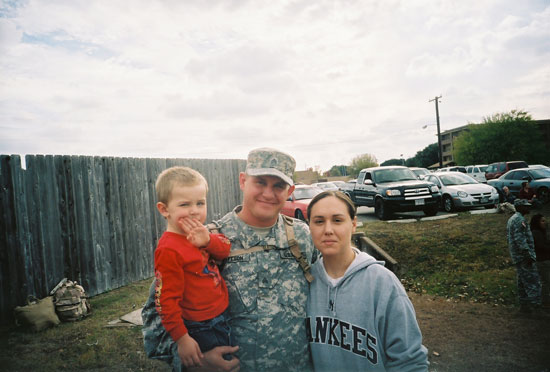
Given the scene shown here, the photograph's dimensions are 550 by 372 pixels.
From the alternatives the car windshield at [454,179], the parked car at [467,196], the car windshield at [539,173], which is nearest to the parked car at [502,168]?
the car windshield at [539,173]

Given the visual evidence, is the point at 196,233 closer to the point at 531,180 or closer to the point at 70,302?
the point at 70,302

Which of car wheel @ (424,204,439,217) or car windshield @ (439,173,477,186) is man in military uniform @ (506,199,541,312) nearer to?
car wheel @ (424,204,439,217)

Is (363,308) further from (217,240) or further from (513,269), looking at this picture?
(513,269)

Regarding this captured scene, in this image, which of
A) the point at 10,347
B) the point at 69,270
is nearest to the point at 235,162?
the point at 69,270

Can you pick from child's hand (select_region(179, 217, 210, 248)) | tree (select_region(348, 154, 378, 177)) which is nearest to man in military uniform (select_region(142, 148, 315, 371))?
child's hand (select_region(179, 217, 210, 248))

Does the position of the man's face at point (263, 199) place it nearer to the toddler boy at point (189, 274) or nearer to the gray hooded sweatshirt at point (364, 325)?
the toddler boy at point (189, 274)

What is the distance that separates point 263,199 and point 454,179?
14841 mm

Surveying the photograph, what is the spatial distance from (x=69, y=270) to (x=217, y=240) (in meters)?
4.79

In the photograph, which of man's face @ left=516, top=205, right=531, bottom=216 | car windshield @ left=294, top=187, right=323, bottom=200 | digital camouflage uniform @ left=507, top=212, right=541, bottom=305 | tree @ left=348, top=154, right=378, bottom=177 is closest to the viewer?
digital camouflage uniform @ left=507, top=212, right=541, bottom=305

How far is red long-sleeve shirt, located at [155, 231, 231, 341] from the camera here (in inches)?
72.1

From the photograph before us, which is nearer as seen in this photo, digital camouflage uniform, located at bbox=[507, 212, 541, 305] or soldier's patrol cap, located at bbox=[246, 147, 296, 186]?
soldier's patrol cap, located at bbox=[246, 147, 296, 186]

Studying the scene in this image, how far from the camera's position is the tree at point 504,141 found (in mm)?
41062

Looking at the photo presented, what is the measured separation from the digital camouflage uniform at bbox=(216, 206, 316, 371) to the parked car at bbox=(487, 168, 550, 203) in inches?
602

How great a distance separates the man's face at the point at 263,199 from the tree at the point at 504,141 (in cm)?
4943
